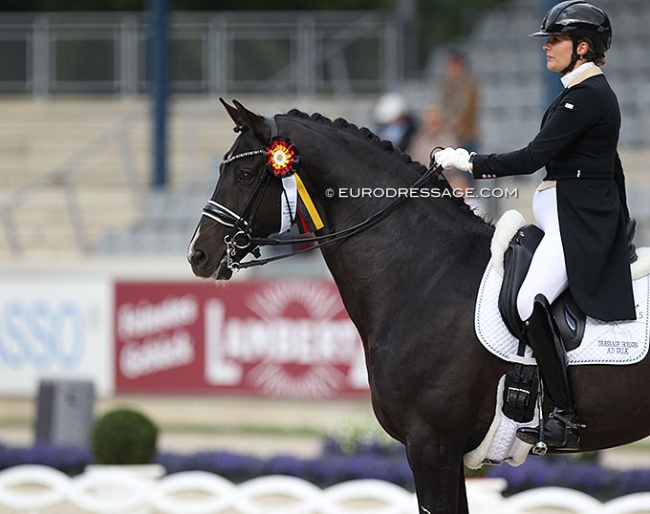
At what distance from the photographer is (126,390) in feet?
49.1

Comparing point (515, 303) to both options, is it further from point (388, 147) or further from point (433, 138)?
point (433, 138)

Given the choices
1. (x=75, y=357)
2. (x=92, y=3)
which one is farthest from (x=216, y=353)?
(x=92, y=3)

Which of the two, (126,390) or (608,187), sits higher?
(608,187)

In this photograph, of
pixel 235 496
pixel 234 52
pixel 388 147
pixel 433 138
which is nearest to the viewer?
Result: pixel 388 147

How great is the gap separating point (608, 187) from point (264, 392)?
869 centimetres

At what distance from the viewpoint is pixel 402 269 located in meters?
6.44

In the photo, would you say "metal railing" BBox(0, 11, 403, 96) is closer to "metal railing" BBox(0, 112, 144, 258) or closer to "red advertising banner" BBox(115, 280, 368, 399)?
"metal railing" BBox(0, 112, 144, 258)

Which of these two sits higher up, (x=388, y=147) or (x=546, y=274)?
(x=388, y=147)

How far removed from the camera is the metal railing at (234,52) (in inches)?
835

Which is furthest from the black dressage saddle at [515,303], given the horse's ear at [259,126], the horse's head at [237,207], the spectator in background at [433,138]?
the spectator in background at [433,138]

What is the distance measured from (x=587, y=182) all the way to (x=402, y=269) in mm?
972

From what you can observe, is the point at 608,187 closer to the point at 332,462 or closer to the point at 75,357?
the point at 332,462

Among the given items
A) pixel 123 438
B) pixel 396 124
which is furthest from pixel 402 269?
pixel 396 124

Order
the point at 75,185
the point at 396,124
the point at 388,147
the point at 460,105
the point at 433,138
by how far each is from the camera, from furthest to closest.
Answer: the point at 75,185 < the point at 396,124 < the point at 460,105 < the point at 433,138 < the point at 388,147
